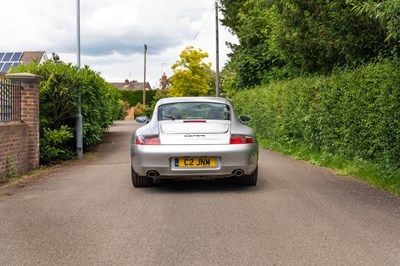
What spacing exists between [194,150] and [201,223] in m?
1.69

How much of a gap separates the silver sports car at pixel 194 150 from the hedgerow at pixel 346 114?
2480 mm

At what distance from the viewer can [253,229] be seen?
15.9 ft

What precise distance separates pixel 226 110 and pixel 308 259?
13.2ft

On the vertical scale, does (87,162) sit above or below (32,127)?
below

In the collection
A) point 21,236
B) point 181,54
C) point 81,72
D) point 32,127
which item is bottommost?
point 21,236

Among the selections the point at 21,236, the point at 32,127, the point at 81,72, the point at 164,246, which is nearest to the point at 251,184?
the point at 164,246

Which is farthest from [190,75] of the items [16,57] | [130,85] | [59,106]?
[130,85]

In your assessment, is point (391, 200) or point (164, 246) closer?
point (164, 246)

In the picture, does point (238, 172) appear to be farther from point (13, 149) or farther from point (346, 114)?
point (13, 149)

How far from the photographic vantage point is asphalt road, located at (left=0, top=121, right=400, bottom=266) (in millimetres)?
4016

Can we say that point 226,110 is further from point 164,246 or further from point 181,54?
point 181,54

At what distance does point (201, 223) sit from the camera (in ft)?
16.8

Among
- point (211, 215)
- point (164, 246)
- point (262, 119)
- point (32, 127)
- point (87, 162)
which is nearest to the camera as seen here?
point (164, 246)

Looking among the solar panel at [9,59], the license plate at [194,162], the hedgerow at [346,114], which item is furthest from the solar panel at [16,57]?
the license plate at [194,162]
